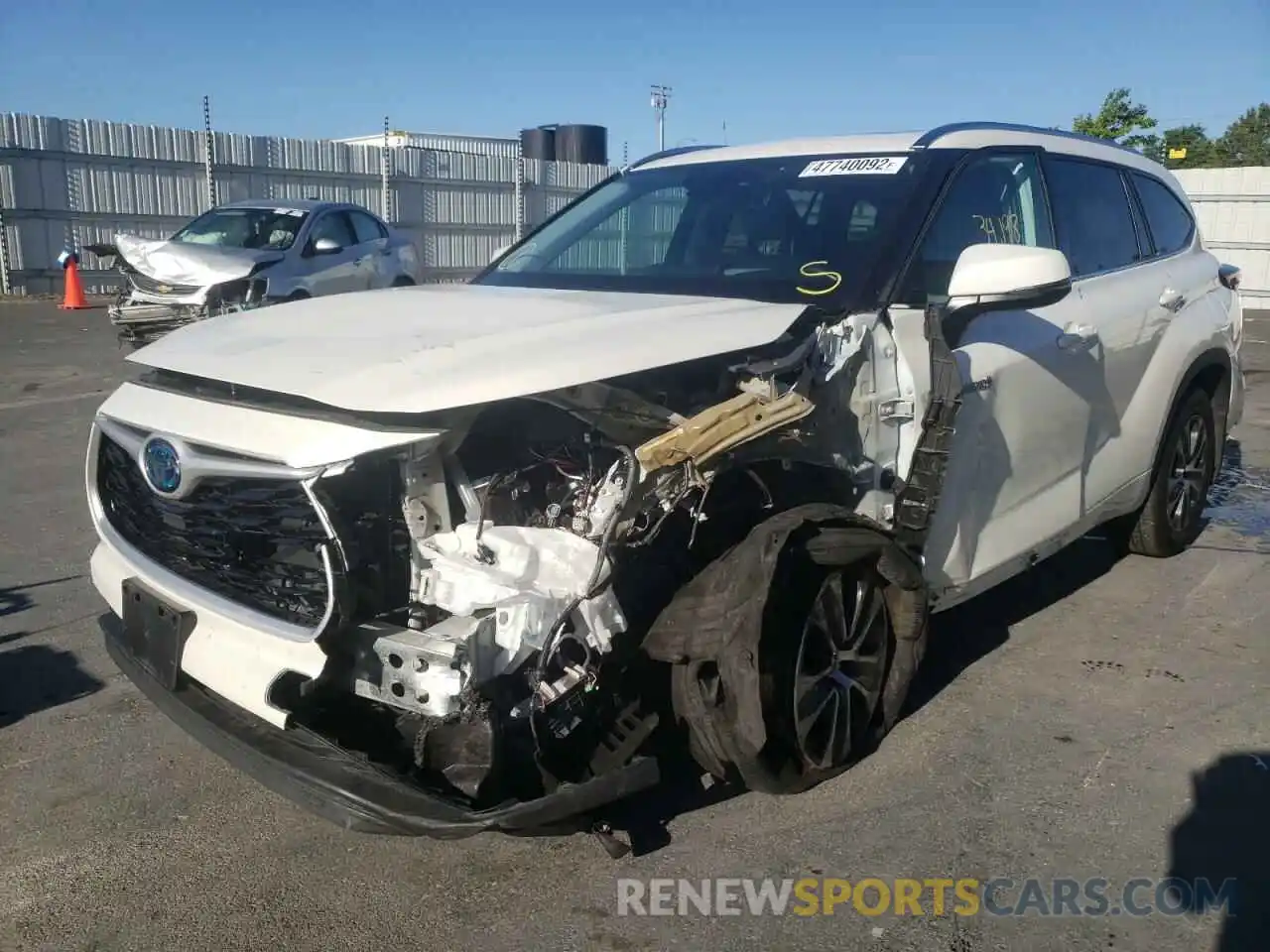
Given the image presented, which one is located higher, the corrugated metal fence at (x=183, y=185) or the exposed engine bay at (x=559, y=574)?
the corrugated metal fence at (x=183, y=185)

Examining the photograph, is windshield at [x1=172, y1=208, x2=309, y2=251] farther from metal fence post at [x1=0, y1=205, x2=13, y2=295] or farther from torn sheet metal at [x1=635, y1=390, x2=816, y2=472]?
torn sheet metal at [x1=635, y1=390, x2=816, y2=472]

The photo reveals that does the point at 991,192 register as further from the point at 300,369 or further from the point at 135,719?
the point at 135,719

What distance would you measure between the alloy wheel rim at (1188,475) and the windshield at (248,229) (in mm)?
10049

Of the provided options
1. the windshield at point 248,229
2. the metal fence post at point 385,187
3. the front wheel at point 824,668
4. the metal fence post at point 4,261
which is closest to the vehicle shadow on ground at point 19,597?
the front wheel at point 824,668

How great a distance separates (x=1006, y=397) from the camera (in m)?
3.78

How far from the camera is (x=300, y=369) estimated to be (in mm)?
2773

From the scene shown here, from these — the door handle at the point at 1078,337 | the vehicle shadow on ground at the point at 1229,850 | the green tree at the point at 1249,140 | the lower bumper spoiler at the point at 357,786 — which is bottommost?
the vehicle shadow on ground at the point at 1229,850

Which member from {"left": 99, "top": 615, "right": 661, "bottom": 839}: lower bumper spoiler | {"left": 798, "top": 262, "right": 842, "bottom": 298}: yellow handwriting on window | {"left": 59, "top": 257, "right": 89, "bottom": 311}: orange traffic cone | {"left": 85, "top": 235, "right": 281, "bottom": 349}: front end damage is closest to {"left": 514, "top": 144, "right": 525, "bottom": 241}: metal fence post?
{"left": 59, "top": 257, "right": 89, "bottom": 311}: orange traffic cone

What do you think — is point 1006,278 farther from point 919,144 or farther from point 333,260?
point 333,260

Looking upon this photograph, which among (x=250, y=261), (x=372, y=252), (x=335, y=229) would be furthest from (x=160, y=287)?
(x=372, y=252)

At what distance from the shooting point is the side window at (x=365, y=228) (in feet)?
46.0

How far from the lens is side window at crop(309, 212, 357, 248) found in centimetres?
1313

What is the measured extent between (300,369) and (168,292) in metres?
9.37

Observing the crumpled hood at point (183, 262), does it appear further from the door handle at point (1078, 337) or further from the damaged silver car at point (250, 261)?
the door handle at point (1078, 337)
